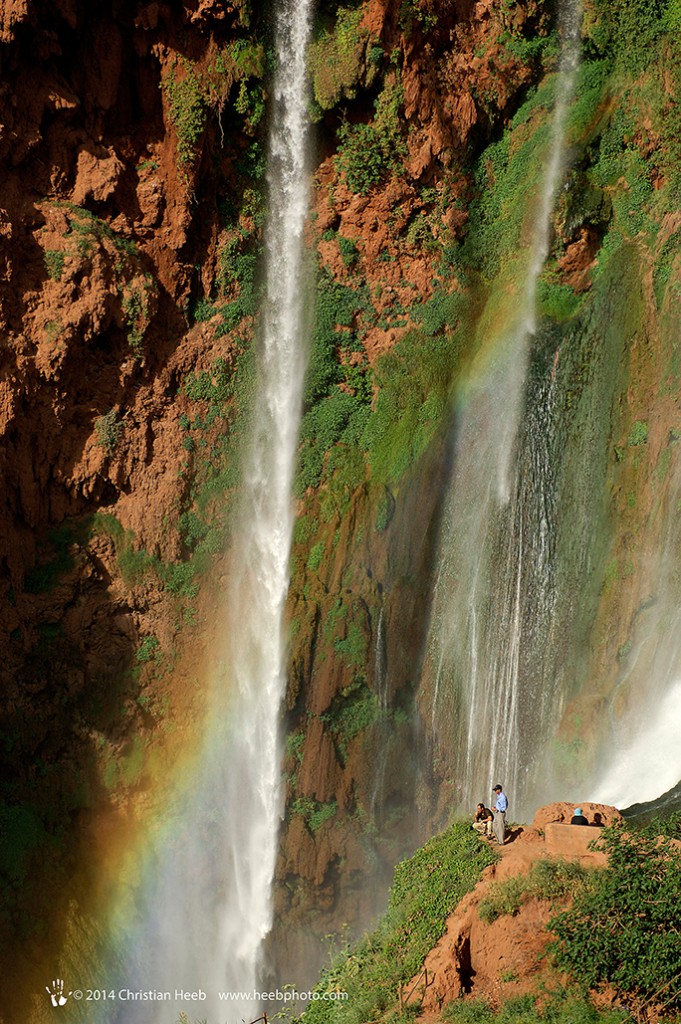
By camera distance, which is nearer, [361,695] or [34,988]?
[34,988]

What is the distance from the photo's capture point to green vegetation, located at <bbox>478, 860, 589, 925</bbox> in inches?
532

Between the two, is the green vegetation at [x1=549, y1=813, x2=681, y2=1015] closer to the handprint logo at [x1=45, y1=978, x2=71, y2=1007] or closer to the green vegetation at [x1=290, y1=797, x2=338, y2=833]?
the green vegetation at [x1=290, y1=797, x2=338, y2=833]

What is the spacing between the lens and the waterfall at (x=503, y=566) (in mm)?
22578

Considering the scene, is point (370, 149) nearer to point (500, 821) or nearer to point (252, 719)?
point (252, 719)

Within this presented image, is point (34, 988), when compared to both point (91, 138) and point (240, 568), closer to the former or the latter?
point (240, 568)

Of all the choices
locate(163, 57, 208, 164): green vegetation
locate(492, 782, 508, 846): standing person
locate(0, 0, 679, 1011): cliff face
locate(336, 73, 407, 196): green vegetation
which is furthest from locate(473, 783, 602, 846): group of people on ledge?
locate(163, 57, 208, 164): green vegetation

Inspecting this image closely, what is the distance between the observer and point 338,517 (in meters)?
23.8

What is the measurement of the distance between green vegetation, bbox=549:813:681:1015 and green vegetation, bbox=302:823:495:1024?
156cm

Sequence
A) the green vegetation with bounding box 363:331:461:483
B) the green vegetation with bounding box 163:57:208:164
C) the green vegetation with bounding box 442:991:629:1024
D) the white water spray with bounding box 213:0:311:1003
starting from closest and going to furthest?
the green vegetation with bounding box 442:991:629:1024, the green vegetation with bounding box 163:57:208:164, the white water spray with bounding box 213:0:311:1003, the green vegetation with bounding box 363:331:461:483

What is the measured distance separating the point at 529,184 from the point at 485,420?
463 cm

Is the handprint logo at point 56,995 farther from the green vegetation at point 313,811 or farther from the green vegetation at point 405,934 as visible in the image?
the green vegetation at point 405,934

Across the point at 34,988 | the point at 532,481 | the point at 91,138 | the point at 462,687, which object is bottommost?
the point at 34,988

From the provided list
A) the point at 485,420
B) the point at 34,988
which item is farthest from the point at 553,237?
the point at 34,988

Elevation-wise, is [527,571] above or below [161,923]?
above
